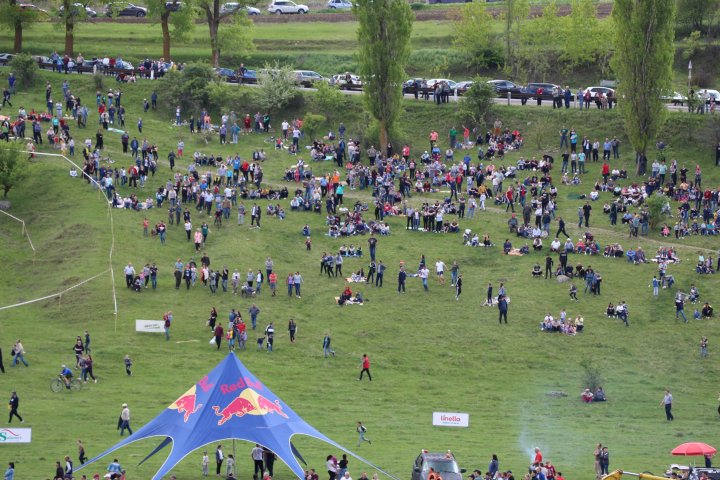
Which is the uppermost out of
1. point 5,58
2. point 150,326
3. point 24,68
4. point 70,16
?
point 70,16

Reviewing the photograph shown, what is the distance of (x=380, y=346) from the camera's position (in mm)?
62156

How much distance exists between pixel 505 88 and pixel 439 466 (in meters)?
55.0

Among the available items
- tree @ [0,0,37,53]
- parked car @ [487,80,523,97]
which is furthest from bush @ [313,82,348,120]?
tree @ [0,0,37,53]

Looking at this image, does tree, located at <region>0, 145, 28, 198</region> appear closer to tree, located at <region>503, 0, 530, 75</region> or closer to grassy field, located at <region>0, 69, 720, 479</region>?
grassy field, located at <region>0, 69, 720, 479</region>

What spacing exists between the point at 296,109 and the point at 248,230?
2281 centimetres

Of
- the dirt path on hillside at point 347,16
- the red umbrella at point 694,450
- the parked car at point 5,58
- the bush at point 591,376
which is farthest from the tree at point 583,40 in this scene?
the red umbrella at point 694,450

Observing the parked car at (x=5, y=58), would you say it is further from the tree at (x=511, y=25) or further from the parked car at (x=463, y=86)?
the tree at (x=511, y=25)

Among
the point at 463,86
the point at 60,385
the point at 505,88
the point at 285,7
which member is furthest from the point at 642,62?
the point at 285,7

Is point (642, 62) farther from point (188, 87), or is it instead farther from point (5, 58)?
point (5, 58)

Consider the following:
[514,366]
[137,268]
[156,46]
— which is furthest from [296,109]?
[514,366]

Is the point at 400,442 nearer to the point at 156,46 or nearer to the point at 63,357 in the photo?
the point at 63,357

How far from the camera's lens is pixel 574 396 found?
57.3 meters

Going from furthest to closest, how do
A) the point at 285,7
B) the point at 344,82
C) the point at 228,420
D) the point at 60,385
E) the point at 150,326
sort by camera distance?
1. the point at 285,7
2. the point at 344,82
3. the point at 150,326
4. the point at 60,385
5. the point at 228,420

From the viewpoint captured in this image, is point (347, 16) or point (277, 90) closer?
point (277, 90)
